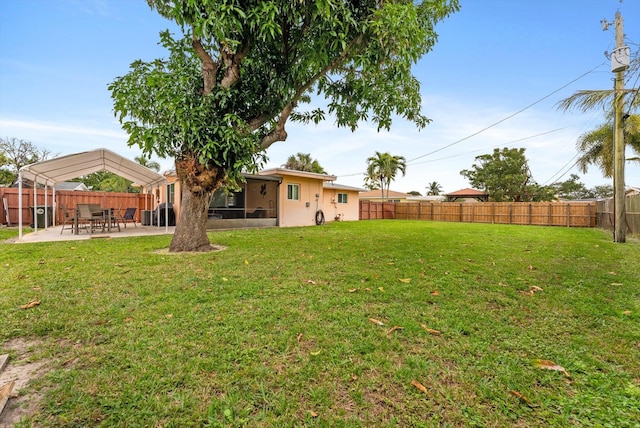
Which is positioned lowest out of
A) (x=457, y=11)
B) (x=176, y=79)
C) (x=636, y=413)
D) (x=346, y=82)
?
(x=636, y=413)

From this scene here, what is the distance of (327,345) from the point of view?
229 centimetres

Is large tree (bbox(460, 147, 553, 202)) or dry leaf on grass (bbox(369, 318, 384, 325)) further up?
large tree (bbox(460, 147, 553, 202))

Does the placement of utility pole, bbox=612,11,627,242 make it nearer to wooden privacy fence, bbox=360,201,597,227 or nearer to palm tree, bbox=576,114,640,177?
palm tree, bbox=576,114,640,177

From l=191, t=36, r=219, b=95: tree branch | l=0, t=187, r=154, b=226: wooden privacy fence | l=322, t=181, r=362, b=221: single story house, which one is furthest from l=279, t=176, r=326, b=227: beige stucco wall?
l=191, t=36, r=219, b=95: tree branch

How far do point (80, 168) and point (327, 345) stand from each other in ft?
41.1

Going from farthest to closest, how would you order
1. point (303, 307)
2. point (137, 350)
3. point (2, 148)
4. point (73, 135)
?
point (2, 148) < point (73, 135) < point (303, 307) < point (137, 350)

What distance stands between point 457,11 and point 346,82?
2.73m

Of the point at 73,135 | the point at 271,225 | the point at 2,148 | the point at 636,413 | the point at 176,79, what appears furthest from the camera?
the point at 2,148

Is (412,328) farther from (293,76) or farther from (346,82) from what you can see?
(346,82)

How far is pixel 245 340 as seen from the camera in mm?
2355

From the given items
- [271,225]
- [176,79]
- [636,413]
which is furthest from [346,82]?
[271,225]

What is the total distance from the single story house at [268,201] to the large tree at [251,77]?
19.4 feet

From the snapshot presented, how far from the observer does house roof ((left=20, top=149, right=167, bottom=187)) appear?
8.94 m

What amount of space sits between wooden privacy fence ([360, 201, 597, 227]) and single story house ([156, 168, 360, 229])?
26.8 ft
